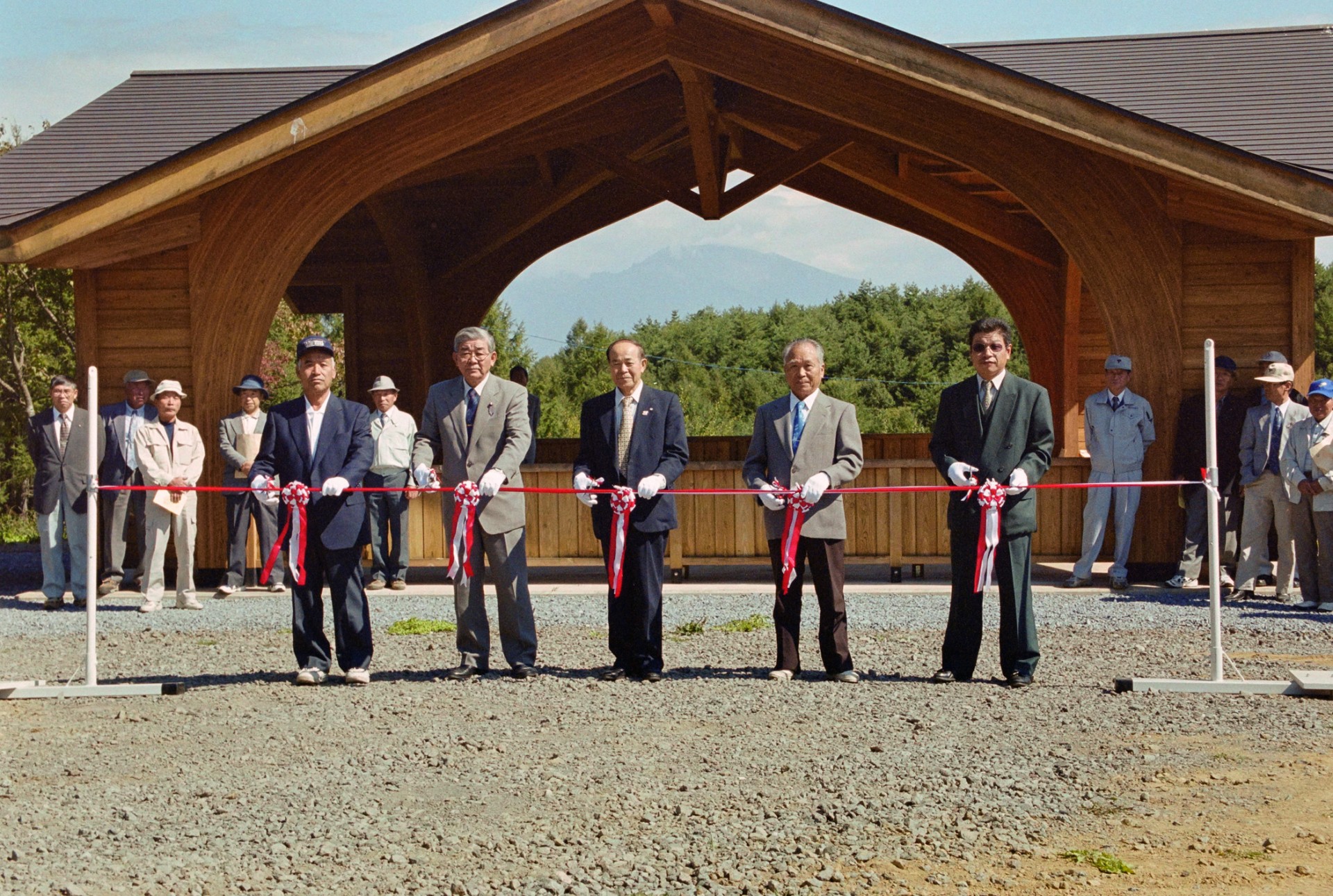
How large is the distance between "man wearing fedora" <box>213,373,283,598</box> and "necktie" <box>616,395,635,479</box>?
4.13m

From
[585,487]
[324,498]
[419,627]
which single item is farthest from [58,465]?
[585,487]

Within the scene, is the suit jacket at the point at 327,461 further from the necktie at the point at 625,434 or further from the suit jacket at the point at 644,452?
the necktie at the point at 625,434

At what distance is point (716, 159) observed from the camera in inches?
549

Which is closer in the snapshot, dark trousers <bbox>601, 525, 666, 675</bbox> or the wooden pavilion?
dark trousers <bbox>601, 525, 666, 675</bbox>

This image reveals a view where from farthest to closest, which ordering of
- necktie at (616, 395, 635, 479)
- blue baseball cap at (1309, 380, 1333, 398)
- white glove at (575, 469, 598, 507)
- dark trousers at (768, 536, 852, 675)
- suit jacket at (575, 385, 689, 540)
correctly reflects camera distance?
blue baseball cap at (1309, 380, 1333, 398) < necktie at (616, 395, 635, 479) < suit jacket at (575, 385, 689, 540) < white glove at (575, 469, 598, 507) < dark trousers at (768, 536, 852, 675)

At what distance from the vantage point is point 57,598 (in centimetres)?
1054

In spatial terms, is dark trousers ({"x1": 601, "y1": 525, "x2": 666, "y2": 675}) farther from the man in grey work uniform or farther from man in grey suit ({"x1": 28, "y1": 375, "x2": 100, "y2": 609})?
man in grey suit ({"x1": 28, "y1": 375, "x2": 100, "y2": 609})

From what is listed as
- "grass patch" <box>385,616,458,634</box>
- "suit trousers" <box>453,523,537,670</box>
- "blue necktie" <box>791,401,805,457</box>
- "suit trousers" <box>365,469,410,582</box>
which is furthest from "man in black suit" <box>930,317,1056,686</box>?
"suit trousers" <box>365,469,410,582</box>

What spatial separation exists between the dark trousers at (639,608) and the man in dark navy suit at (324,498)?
49.9 inches

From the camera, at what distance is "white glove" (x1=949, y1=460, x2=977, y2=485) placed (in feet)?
22.3

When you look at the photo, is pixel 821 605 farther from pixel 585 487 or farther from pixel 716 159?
pixel 716 159

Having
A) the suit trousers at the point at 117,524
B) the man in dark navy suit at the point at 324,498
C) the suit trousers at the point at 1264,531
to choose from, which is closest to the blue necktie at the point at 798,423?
the man in dark navy suit at the point at 324,498

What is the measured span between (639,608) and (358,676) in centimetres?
145

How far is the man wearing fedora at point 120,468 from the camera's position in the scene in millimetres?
10578
